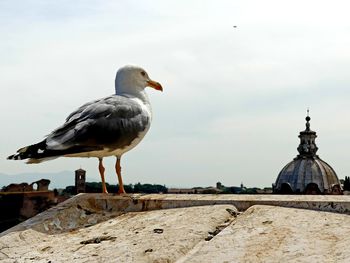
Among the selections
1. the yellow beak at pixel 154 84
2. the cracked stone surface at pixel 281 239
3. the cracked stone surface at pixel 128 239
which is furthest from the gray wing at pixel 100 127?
the cracked stone surface at pixel 281 239

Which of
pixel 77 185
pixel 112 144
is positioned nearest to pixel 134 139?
pixel 112 144

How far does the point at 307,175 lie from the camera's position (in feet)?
136

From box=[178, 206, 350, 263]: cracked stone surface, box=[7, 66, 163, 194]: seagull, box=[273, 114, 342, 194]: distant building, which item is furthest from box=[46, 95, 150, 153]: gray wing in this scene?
box=[273, 114, 342, 194]: distant building

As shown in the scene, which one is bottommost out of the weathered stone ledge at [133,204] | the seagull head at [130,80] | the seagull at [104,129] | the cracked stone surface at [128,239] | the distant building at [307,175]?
the cracked stone surface at [128,239]

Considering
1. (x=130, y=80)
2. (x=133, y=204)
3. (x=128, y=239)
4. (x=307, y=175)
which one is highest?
(x=307, y=175)

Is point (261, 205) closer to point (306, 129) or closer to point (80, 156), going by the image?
point (80, 156)

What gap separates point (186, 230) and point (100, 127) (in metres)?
1.44

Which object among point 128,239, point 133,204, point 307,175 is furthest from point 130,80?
point 307,175

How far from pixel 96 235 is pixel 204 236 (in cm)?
68

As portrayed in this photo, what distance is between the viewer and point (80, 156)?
16.2 feet

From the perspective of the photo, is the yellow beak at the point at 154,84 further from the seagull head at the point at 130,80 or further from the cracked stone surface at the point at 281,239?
the cracked stone surface at the point at 281,239

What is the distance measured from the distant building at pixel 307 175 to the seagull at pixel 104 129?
34898 mm

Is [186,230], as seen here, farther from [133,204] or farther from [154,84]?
[154,84]

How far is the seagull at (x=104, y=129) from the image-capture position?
4594mm
